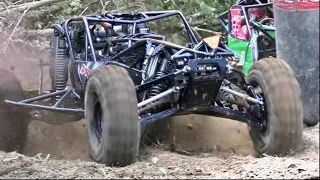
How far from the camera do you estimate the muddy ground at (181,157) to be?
3072 mm

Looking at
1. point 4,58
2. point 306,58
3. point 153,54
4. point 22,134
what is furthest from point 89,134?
point 4,58

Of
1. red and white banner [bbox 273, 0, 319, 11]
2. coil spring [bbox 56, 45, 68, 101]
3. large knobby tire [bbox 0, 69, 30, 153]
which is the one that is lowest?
large knobby tire [bbox 0, 69, 30, 153]

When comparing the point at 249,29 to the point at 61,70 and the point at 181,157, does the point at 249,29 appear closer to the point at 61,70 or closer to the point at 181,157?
the point at 61,70

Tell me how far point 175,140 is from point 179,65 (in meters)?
1.16

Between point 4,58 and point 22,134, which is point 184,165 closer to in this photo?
point 22,134

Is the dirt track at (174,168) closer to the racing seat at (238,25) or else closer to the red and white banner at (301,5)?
the red and white banner at (301,5)

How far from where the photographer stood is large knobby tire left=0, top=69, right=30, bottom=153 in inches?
273

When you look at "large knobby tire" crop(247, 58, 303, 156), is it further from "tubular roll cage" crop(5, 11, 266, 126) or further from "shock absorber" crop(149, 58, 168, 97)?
"shock absorber" crop(149, 58, 168, 97)

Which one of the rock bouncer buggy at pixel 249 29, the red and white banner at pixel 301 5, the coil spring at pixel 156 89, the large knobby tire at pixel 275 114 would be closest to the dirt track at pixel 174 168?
the large knobby tire at pixel 275 114

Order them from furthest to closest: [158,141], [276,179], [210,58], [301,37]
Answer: [158,141] → [210,58] → [276,179] → [301,37]

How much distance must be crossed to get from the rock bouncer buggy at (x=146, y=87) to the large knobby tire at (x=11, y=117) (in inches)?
16.0

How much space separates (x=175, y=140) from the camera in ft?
19.7

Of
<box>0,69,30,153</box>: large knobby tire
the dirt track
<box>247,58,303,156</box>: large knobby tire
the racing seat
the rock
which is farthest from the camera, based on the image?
the racing seat

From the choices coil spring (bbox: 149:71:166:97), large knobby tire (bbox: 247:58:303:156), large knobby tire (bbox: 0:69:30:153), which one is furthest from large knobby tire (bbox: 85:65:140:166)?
large knobby tire (bbox: 0:69:30:153)
